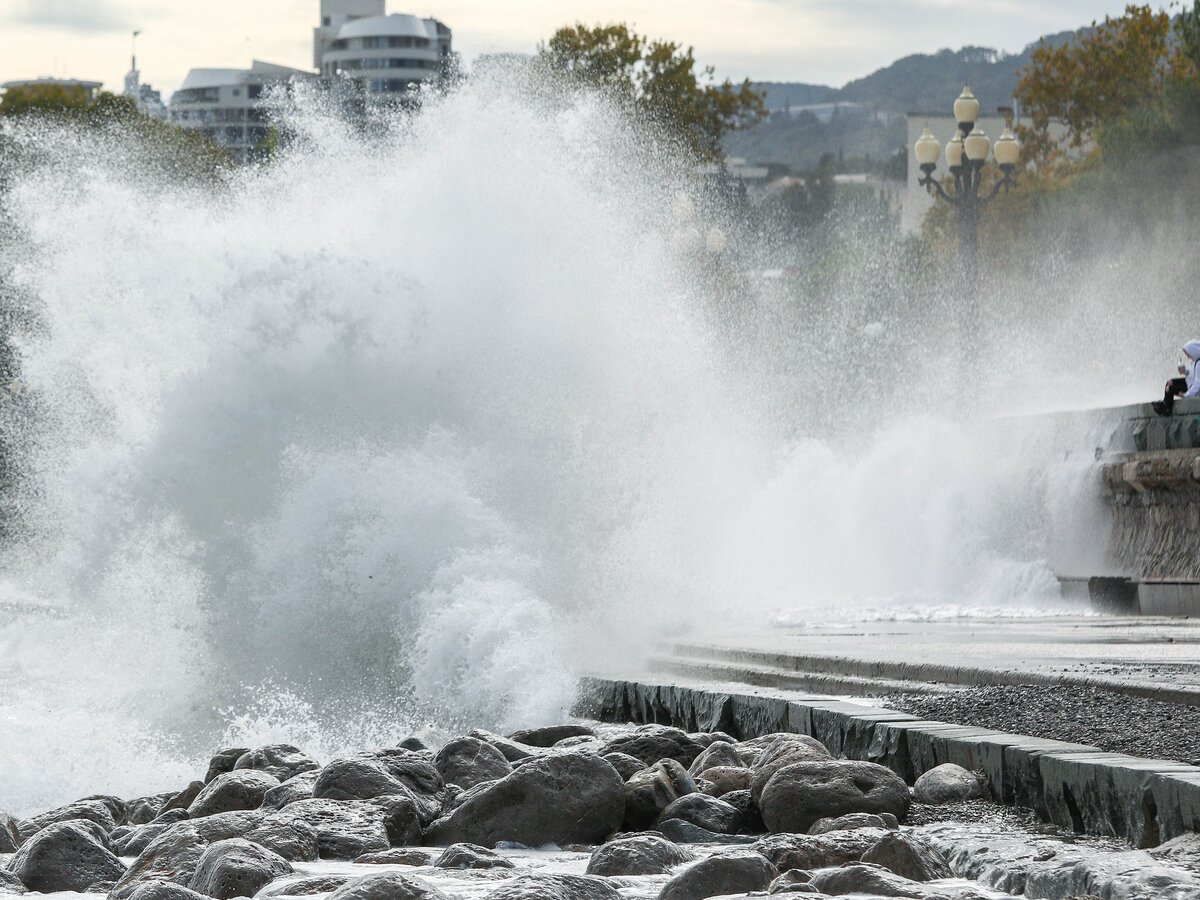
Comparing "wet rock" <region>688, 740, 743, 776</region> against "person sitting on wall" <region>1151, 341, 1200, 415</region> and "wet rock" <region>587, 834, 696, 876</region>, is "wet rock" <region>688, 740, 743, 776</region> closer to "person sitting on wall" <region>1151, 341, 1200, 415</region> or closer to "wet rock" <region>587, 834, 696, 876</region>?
"wet rock" <region>587, 834, 696, 876</region>

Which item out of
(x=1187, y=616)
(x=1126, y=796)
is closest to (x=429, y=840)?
(x=1126, y=796)

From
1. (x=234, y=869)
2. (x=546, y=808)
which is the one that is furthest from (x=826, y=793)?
(x=234, y=869)

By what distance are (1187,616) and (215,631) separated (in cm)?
649

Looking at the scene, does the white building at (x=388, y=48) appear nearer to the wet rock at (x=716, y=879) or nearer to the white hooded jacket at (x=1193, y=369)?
the white hooded jacket at (x=1193, y=369)

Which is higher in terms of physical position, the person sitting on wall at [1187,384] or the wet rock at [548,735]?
the person sitting on wall at [1187,384]

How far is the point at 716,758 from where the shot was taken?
6852 millimetres

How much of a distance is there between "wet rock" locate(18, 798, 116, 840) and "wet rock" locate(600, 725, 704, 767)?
6.15 feet

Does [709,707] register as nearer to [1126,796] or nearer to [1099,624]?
[1126,796]

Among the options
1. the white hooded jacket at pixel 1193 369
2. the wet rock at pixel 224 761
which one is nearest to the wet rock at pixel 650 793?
the wet rock at pixel 224 761

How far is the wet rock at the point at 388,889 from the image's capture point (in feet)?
14.2

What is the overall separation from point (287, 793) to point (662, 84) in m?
Answer: 37.1

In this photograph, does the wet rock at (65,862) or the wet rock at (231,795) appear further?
A: the wet rock at (231,795)

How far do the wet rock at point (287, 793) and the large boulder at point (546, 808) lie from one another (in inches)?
25.3

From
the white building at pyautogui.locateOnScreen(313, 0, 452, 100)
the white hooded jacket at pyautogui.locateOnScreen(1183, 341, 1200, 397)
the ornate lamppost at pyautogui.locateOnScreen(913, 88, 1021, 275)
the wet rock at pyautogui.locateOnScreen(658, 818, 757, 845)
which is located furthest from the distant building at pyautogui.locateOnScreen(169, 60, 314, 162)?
the wet rock at pyautogui.locateOnScreen(658, 818, 757, 845)
